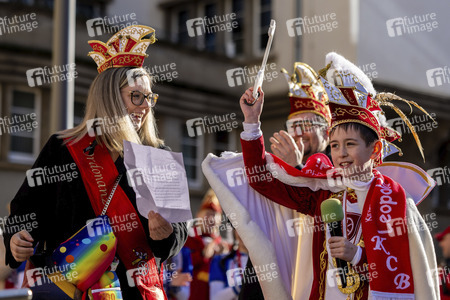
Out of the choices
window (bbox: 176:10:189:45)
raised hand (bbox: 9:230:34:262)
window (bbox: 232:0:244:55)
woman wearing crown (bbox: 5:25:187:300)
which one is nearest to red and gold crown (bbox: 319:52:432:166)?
woman wearing crown (bbox: 5:25:187:300)

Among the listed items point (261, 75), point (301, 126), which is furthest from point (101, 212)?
point (301, 126)

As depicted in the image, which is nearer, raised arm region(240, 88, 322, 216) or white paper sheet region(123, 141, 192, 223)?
white paper sheet region(123, 141, 192, 223)

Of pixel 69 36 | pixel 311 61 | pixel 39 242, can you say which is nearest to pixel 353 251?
pixel 39 242

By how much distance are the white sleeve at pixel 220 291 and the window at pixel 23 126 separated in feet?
26.6

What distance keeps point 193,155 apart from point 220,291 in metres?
10.3

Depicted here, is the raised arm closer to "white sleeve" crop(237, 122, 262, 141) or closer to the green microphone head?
"white sleeve" crop(237, 122, 262, 141)

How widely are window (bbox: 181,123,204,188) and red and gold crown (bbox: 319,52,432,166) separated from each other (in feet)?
47.3

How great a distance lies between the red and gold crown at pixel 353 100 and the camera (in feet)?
15.8

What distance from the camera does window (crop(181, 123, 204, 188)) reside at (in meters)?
19.7

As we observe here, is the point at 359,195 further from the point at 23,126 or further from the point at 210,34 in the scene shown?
the point at 210,34

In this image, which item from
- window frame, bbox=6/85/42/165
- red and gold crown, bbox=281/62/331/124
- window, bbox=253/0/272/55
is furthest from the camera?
window, bbox=253/0/272/55

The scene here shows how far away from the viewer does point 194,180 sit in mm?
Result: 19734

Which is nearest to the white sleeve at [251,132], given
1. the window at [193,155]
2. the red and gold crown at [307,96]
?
the red and gold crown at [307,96]

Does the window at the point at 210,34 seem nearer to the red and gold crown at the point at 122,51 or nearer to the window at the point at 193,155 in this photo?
the window at the point at 193,155
